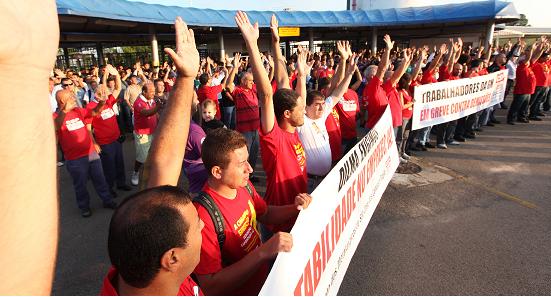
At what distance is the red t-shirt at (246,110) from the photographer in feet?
21.8

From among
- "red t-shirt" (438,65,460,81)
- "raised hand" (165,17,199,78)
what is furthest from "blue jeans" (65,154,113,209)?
"red t-shirt" (438,65,460,81)

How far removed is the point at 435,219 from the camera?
14.7ft

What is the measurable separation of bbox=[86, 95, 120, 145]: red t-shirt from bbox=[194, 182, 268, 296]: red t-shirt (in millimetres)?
4213

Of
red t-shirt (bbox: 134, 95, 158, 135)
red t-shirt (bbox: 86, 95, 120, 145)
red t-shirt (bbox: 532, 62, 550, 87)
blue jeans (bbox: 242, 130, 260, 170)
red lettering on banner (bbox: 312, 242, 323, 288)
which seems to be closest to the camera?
red lettering on banner (bbox: 312, 242, 323, 288)

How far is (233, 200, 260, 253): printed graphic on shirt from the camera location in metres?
1.98

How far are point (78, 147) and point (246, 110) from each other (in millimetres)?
2944

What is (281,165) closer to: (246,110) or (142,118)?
(142,118)

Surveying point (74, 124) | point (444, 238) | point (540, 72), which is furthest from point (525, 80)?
point (74, 124)

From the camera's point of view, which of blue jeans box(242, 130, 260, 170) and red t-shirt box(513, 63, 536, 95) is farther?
red t-shirt box(513, 63, 536, 95)

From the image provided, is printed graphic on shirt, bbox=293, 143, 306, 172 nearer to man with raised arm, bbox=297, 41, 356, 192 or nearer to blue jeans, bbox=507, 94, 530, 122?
man with raised arm, bbox=297, 41, 356, 192

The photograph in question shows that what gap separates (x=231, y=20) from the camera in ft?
67.1

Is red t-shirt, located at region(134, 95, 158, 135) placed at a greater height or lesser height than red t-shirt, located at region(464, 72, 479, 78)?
lesser

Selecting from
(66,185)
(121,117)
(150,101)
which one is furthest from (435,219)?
(121,117)

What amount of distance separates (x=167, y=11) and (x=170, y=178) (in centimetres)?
1855
